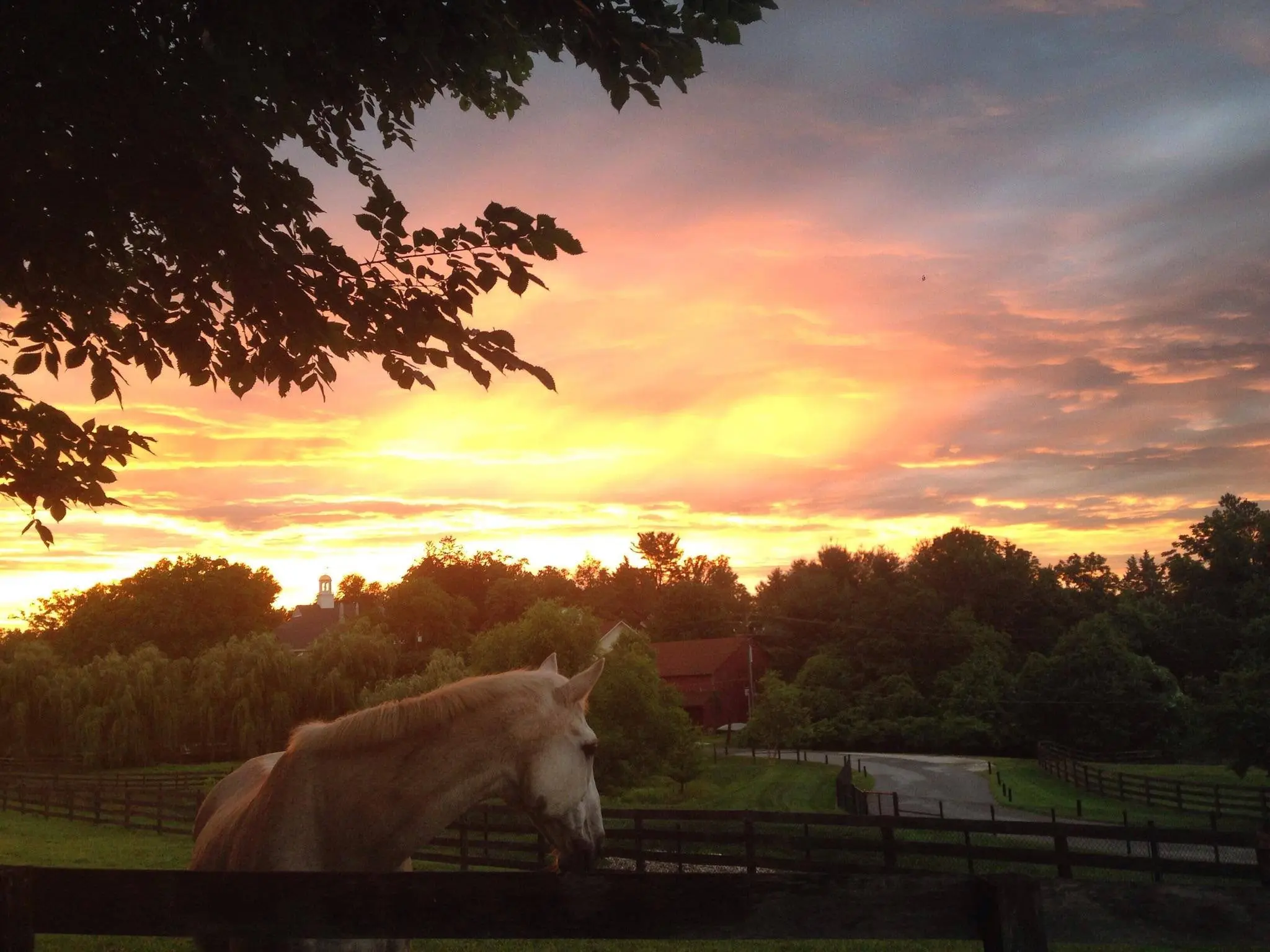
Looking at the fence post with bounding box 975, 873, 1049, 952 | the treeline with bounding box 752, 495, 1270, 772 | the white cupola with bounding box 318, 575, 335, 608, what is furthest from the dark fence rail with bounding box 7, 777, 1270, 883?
the white cupola with bounding box 318, 575, 335, 608

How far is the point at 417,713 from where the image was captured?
13.1 feet

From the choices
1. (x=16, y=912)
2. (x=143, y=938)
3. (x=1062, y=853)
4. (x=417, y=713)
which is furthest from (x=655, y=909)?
(x=1062, y=853)

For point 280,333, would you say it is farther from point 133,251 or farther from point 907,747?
point 907,747

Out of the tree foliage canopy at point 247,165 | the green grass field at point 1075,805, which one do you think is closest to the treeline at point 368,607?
the green grass field at point 1075,805

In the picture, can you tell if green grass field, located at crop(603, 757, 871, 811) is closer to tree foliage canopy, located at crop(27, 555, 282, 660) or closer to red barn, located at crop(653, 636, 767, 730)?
red barn, located at crop(653, 636, 767, 730)

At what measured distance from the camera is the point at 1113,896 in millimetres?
2684

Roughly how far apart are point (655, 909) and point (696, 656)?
64746 millimetres

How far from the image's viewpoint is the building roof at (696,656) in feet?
212

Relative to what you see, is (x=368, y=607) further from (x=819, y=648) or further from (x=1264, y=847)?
(x=1264, y=847)

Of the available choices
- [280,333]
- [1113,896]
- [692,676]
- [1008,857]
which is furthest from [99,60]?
[692,676]

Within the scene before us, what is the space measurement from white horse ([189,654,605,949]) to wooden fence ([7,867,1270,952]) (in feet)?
3.60

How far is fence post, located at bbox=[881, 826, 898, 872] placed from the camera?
10.6m

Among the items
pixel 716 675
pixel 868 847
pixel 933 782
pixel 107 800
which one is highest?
pixel 868 847

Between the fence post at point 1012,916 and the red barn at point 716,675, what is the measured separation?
60159mm
